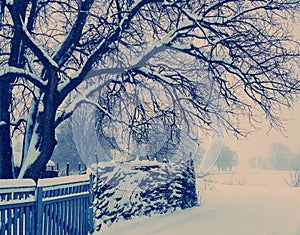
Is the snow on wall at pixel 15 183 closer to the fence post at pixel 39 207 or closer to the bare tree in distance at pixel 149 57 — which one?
the fence post at pixel 39 207

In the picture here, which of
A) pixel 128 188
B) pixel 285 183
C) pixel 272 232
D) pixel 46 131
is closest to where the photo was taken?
pixel 272 232

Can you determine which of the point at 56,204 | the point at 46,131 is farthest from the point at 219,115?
the point at 56,204

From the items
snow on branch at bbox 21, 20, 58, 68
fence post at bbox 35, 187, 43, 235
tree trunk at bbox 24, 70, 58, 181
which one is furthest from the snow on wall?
snow on branch at bbox 21, 20, 58, 68

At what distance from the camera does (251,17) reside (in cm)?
1404

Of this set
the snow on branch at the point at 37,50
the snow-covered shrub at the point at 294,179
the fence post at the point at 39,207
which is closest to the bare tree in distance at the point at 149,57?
the snow on branch at the point at 37,50

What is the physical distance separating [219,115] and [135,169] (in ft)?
10.5

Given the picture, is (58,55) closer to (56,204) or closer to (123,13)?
(123,13)

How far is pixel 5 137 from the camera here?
12695mm

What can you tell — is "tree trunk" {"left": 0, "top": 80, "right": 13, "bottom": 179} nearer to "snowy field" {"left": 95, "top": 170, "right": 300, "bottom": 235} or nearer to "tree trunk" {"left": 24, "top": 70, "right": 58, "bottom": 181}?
"tree trunk" {"left": 24, "top": 70, "right": 58, "bottom": 181}

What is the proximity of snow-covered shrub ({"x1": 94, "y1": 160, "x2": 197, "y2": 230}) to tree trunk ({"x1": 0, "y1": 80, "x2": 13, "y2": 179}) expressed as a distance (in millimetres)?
2428

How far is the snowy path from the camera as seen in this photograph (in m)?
11.1

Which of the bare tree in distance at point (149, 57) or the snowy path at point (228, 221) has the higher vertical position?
the bare tree in distance at point (149, 57)

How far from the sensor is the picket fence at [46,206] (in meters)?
7.62

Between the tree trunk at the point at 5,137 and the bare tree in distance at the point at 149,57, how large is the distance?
0.08 ft
